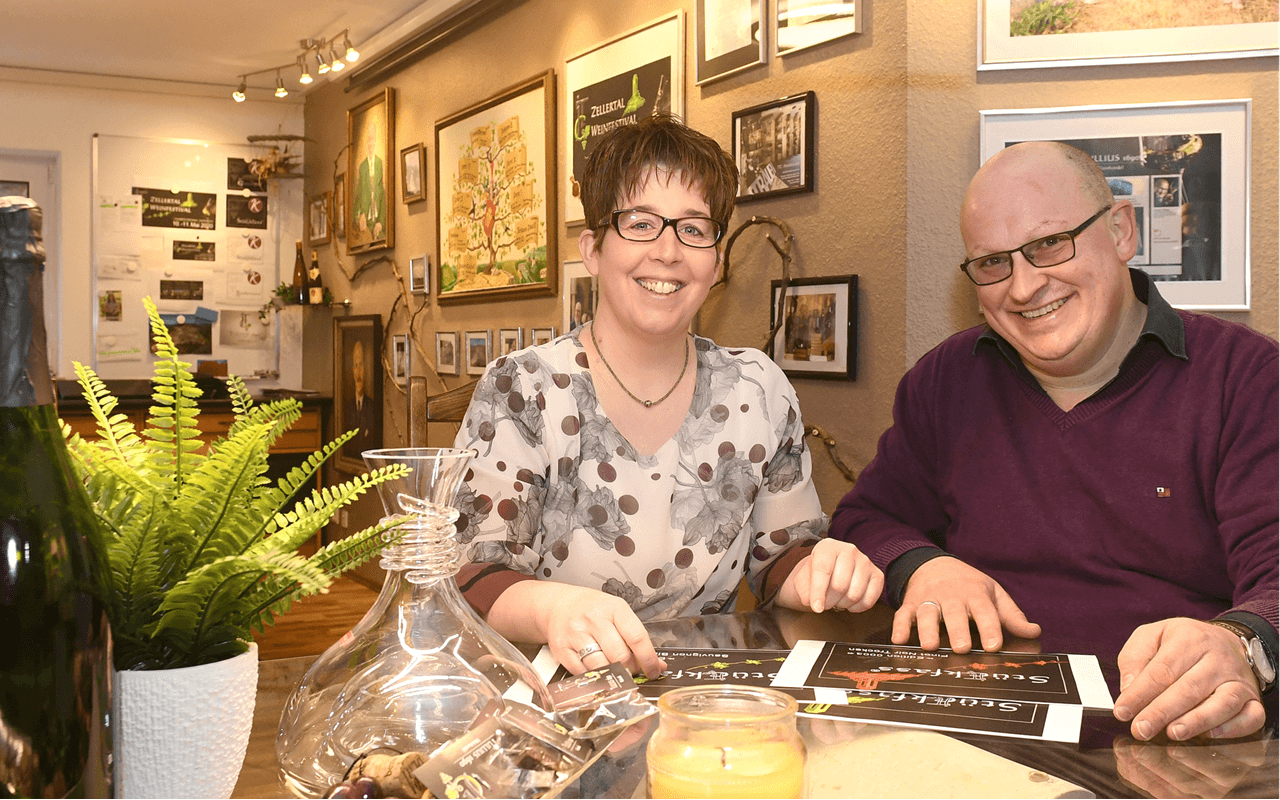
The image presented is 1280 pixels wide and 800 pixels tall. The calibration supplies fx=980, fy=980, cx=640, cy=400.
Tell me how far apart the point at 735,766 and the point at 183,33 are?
248 inches

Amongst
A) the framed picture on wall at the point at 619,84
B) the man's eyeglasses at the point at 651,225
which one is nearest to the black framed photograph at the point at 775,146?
the framed picture on wall at the point at 619,84

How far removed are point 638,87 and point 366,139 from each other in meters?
3.15

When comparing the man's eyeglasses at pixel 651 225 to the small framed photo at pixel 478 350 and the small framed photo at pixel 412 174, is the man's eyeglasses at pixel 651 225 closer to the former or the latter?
the small framed photo at pixel 478 350

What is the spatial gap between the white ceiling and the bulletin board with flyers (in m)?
0.57

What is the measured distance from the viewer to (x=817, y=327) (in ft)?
9.05

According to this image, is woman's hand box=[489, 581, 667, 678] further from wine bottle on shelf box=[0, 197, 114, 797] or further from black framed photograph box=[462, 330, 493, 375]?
black framed photograph box=[462, 330, 493, 375]

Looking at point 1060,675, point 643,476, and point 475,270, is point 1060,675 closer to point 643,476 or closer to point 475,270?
point 643,476

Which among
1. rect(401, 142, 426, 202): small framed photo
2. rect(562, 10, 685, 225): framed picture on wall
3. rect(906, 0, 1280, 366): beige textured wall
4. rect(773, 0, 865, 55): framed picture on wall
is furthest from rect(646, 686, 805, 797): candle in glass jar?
rect(401, 142, 426, 202): small framed photo

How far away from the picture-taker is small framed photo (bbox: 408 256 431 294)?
5371 millimetres

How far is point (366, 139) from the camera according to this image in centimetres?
615

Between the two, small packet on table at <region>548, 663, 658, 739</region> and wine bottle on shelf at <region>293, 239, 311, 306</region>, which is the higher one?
wine bottle on shelf at <region>293, 239, 311, 306</region>

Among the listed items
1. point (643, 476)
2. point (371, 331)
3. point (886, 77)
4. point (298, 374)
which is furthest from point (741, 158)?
point (298, 374)

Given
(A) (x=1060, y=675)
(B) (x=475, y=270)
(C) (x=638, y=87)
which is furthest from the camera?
(B) (x=475, y=270)

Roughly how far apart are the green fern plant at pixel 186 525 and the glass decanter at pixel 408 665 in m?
0.07
